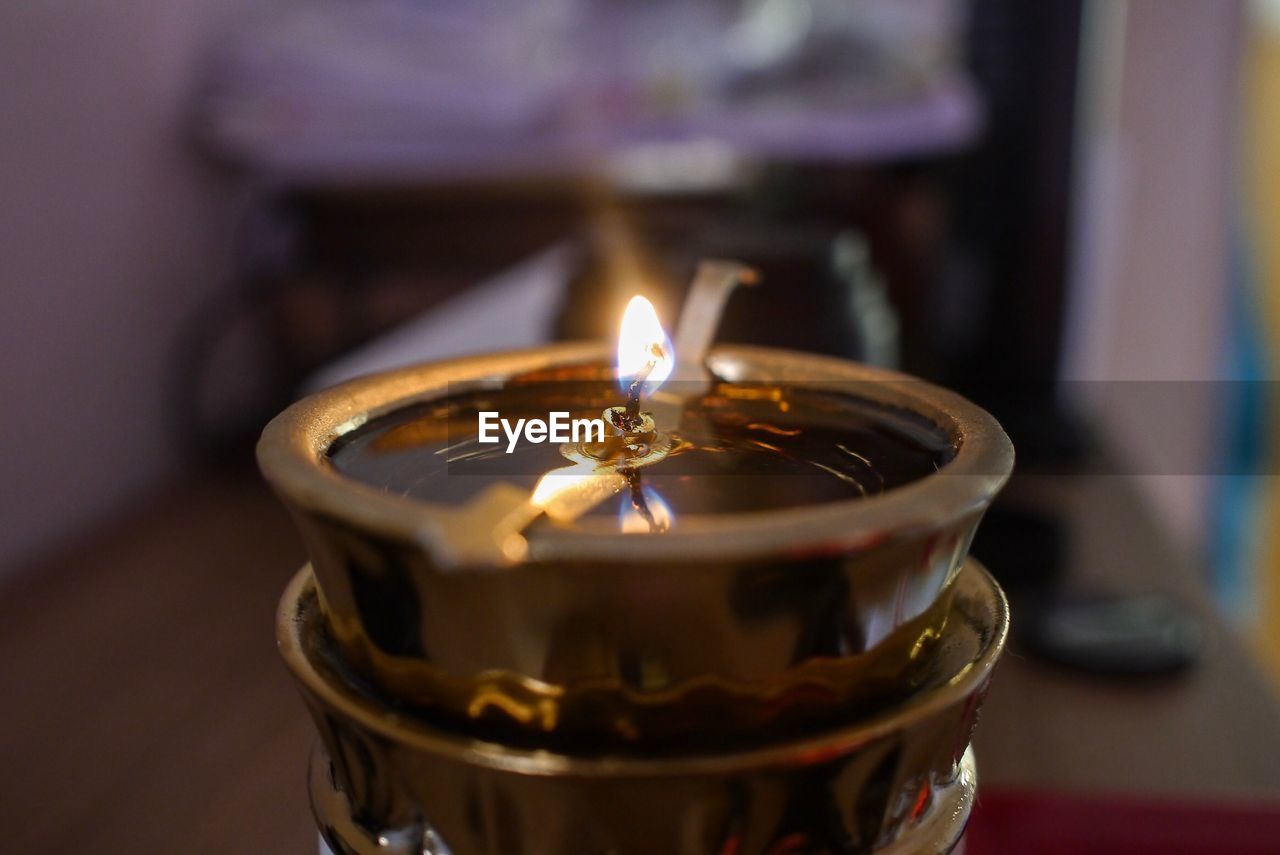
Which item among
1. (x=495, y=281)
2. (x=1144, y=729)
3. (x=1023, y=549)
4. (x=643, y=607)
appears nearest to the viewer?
(x=643, y=607)

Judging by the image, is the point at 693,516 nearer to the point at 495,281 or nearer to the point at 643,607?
the point at 643,607

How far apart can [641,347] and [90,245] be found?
64 centimetres

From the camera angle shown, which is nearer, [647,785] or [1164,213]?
[647,785]

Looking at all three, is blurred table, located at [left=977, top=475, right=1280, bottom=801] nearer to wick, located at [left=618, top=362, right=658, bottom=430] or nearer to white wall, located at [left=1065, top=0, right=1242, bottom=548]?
wick, located at [left=618, top=362, right=658, bottom=430]

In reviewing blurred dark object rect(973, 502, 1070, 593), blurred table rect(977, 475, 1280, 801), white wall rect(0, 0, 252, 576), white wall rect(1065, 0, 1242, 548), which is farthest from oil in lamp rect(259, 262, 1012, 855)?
white wall rect(1065, 0, 1242, 548)

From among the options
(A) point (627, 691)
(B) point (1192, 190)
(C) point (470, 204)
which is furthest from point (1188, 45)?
(A) point (627, 691)

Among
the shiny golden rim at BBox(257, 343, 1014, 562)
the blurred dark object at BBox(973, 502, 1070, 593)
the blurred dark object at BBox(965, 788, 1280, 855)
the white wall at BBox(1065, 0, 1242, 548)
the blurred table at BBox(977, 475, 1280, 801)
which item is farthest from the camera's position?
the white wall at BBox(1065, 0, 1242, 548)

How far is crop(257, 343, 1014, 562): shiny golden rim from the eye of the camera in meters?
0.13

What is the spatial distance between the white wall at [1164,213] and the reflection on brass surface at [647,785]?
4.44 ft

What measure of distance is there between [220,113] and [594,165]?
0.34 m

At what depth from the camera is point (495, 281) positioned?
0.94 m

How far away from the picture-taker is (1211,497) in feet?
5.94

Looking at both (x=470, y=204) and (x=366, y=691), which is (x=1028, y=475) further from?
(x=366, y=691)

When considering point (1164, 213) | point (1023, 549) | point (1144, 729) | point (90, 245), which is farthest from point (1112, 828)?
point (1164, 213)
